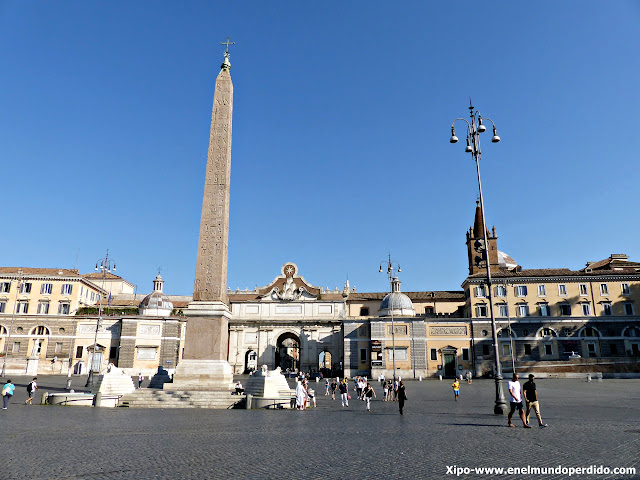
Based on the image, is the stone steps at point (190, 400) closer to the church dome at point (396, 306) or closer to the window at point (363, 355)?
the window at point (363, 355)

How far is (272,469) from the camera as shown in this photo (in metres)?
5.98

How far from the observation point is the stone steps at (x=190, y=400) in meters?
15.5

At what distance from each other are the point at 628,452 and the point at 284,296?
138ft

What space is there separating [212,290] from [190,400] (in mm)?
3821

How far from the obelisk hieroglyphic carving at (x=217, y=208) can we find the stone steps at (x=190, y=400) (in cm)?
327

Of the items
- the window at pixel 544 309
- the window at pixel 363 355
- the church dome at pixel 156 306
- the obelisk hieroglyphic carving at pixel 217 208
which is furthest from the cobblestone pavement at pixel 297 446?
the church dome at pixel 156 306

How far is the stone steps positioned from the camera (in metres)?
15.5

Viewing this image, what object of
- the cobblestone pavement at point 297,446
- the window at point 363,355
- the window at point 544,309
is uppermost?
the window at point 544,309

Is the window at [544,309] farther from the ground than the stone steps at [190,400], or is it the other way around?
the window at [544,309]

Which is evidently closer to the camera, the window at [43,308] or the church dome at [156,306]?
the window at [43,308]

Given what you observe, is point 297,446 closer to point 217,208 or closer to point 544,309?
point 217,208

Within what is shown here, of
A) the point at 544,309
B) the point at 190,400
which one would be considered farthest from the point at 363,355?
the point at 190,400

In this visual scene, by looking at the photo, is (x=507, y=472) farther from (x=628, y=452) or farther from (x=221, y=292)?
(x=221, y=292)

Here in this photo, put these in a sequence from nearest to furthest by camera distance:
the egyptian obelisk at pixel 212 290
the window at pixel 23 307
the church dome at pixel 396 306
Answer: the egyptian obelisk at pixel 212 290 → the window at pixel 23 307 → the church dome at pixel 396 306
